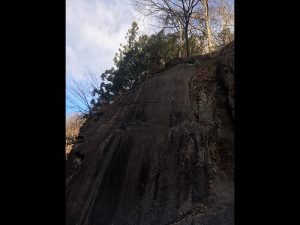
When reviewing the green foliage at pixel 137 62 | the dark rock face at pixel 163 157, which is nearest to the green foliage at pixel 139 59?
the green foliage at pixel 137 62

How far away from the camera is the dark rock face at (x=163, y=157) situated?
39.2ft

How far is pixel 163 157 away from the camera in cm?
1348

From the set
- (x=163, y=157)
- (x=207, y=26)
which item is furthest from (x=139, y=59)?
(x=163, y=157)

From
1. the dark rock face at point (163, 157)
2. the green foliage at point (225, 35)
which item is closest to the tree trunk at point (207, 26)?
the green foliage at point (225, 35)

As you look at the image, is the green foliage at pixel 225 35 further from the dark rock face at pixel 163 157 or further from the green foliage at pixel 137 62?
the dark rock face at pixel 163 157

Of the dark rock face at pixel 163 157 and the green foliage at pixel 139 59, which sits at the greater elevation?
the green foliage at pixel 139 59

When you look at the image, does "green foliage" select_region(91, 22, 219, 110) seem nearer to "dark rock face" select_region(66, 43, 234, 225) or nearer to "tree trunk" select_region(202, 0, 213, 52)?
"tree trunk" select_region(202, 0, 213, 52)

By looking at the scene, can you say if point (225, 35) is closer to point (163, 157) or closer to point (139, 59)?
point (139, 59)

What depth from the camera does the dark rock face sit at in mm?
11945

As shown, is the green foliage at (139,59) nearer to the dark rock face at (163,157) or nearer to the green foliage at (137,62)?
the green foliage at (137,62)

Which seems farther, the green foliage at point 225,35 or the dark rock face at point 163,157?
the green foliage at point 225,35

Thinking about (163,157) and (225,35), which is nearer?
(163,157)
